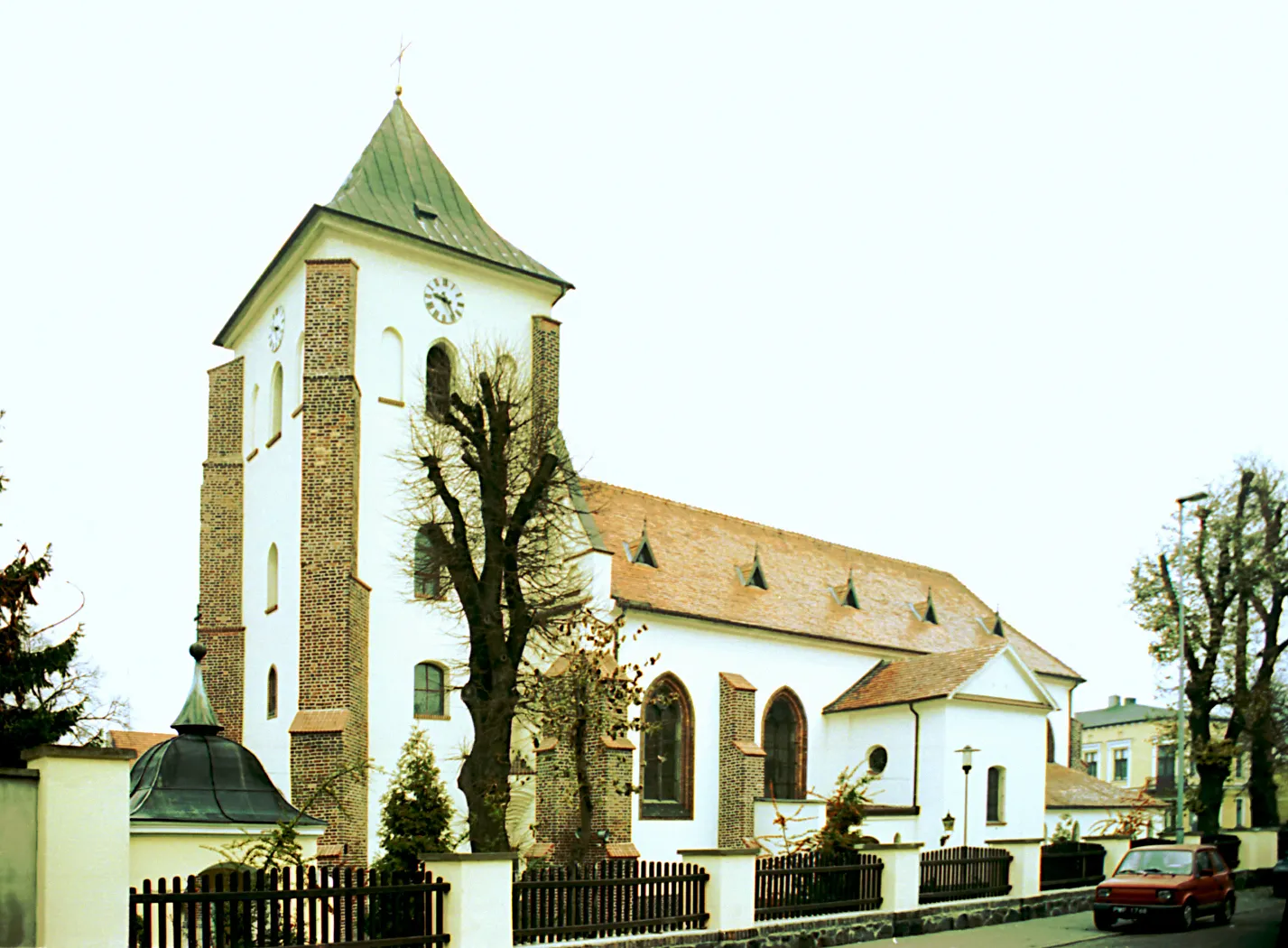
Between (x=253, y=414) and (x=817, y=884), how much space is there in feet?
61.3

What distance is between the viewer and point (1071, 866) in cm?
2477

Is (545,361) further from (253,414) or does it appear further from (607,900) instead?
(607,900)

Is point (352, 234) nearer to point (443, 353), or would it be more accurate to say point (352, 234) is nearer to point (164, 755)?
point (443, 353)

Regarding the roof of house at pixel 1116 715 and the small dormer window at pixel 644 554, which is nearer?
the small dormer window at pixel 644 554

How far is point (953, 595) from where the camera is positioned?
4438 centimetres

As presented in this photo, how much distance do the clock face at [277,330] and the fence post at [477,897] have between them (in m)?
18.0

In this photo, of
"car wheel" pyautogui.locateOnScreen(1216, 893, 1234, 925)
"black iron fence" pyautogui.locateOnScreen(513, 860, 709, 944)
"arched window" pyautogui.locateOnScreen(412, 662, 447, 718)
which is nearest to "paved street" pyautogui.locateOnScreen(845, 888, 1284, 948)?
"car wheel" pyautogui.locateOnScreen(1216, 893, 1234, 925)

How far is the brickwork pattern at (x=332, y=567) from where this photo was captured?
23578 millimetres

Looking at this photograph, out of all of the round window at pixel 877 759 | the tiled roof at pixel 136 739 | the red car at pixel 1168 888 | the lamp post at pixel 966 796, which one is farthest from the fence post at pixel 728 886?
the tiled roof at pixel 136 739

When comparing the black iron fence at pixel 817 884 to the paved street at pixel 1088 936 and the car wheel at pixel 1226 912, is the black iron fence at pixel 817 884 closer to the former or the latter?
the paved street at pixel 1088 936

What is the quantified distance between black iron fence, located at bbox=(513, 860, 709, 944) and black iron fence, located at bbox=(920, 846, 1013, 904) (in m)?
6.29

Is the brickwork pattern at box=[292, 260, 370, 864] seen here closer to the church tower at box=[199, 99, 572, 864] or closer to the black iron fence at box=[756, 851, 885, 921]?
the church tower at box=[199, 99, 572, 864]

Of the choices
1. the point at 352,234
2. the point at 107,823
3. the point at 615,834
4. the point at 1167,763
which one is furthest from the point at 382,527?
the point at 1167,763

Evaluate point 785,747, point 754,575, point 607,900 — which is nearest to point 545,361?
point 754,575
